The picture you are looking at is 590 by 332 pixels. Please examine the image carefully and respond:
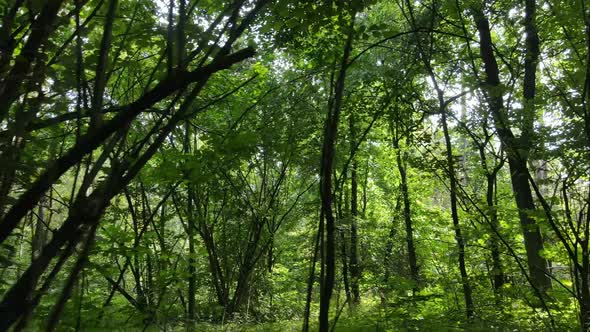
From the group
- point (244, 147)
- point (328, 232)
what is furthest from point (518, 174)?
point (244, 147)

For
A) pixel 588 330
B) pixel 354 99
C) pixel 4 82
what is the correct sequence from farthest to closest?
pixel 354 99
pixel 588 330
pixel 4 82

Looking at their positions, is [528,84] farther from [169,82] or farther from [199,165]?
[169,82]

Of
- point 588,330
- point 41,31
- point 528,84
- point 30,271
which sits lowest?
point 588,330

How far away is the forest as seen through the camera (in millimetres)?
1102

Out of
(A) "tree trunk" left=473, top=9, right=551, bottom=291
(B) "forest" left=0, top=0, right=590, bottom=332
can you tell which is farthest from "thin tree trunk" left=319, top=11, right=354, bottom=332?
(A) "tree trunk" left=473, top=9, right=551, bottom=291

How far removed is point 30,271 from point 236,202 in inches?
198

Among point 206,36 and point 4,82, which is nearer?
point 4,82

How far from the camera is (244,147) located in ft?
8.57

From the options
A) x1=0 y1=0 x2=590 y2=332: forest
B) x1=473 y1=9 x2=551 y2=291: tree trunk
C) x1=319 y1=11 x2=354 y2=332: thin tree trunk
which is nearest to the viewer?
x1=0 y1=0 x2=590 y2=332: forest

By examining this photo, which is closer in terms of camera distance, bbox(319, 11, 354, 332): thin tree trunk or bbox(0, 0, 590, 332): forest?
bbox(0, 0, 590, 332): forest

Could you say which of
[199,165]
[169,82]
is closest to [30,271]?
[169,82]

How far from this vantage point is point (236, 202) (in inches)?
233

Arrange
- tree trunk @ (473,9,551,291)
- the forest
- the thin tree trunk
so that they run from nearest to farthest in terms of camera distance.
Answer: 1. the forest
2. the thin tree trunk
3. tree trunk @ (473,9,551,291)

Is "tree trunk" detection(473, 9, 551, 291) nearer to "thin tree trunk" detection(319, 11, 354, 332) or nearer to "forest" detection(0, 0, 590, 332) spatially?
"forest" detection(0, 0, 590, 332)
